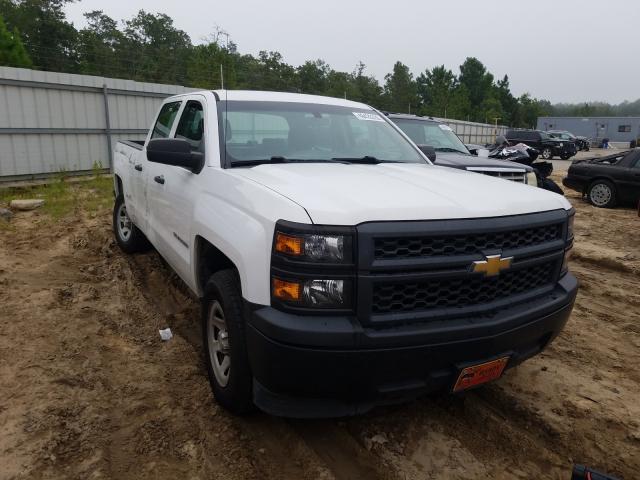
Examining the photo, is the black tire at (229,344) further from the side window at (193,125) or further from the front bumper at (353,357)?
the side window at (193,125)

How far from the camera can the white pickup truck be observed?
7.09 feet

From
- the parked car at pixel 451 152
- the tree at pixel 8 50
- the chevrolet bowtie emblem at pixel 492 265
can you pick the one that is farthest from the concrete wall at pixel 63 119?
the tree at pixel 8 50

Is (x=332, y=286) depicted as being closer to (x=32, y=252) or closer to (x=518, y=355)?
(x=518, y=355)

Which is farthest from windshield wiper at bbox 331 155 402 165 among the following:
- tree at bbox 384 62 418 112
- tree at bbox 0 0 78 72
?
tree at bbox 384 62 418 112

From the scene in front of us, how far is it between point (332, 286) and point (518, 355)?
1.16 metres

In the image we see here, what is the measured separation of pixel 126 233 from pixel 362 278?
15.5 feet

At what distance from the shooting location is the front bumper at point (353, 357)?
214cm

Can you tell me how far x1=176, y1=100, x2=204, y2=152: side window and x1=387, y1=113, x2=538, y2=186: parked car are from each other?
3661 mm

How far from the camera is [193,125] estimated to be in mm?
3834

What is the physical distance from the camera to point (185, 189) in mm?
3430

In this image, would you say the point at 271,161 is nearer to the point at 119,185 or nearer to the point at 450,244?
the point at 450,244

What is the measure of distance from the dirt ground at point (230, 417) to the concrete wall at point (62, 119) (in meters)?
7.11

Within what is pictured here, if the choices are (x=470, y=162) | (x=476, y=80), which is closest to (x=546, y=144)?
(x=470, y=162)

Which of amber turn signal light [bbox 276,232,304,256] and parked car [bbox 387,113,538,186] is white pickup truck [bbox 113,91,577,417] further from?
parked car [bbox 387,113,538,186]
